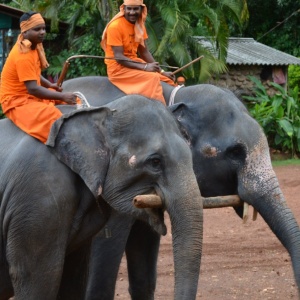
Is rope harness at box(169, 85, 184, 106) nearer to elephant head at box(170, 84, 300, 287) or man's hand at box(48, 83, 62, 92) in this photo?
elephant head at box(170, 84, 300, 287)

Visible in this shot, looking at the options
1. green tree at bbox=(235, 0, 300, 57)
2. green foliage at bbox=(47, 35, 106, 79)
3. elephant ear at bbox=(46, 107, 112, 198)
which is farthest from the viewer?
green tree at bbox=(235, 0, 300, 57)

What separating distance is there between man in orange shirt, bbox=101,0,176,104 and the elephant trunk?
243 centimetres

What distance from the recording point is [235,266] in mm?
10500

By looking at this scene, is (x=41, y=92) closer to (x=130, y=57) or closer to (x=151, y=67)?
(x=151, y=67)

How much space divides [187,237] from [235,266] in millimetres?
4920

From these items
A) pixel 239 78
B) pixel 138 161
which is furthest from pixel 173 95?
pixel 239 78

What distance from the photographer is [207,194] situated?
7.86m

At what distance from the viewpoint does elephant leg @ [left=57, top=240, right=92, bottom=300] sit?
21.9 ft

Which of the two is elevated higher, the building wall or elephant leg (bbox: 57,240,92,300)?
elephant leg (bbox: 57,240,92,300)

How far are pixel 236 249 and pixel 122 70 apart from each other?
373 centimetres

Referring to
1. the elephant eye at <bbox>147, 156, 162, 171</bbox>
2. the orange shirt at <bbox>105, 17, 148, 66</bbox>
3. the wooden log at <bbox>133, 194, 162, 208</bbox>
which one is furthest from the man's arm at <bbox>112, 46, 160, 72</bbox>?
the wooden log at <bbox>133, 194, 162, 208</bbox>

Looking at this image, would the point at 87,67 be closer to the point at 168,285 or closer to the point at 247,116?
the point at 168,285

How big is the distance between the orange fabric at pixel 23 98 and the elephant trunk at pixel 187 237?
1186mm

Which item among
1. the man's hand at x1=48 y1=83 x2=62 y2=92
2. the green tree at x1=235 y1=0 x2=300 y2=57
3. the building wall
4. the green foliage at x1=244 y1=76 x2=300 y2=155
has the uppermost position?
the man's hand at x1=48 y1=83 x2=62 y2=92
